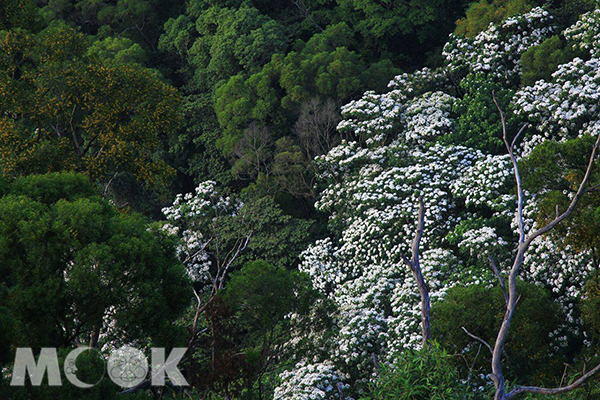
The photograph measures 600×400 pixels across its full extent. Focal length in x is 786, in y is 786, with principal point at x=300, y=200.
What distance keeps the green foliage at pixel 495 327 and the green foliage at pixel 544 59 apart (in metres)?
7.54

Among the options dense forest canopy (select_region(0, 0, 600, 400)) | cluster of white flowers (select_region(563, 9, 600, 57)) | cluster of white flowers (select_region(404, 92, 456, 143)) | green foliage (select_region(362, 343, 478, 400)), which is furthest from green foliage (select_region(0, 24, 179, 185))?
cluster of white flowers (select_region(563, 9, 600, 57))

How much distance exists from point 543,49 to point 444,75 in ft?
8.73

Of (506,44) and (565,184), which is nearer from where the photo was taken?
(565,184)

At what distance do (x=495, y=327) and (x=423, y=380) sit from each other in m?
2.88

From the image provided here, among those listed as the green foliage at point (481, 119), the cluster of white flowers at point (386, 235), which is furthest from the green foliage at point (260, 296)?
the green foliage at point (481, 119)

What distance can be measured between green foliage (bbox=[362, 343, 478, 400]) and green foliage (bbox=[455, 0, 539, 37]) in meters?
12.5

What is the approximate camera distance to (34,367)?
7848 millimetres

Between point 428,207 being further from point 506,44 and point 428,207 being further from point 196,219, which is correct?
point 506,44

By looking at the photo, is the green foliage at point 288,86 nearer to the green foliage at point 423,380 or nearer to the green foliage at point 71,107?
the green foliage at point 71,107

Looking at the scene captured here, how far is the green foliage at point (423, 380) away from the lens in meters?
8.45

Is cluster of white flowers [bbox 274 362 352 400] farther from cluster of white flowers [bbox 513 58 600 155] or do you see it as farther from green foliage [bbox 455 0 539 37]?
green foliage [bbox 455 0 539 37]

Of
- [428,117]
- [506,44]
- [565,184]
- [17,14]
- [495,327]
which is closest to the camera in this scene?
[495,327]

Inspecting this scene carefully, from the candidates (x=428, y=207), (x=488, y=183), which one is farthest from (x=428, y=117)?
(x=488, y=183)

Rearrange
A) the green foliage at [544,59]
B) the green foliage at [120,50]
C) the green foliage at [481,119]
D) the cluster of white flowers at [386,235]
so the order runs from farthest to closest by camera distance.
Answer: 1. the green foliage at [120,50]
2. the green foliage at [544,59]
3. the green foliage at [481,119]
4. the cluster of white flowers at [386,235]
